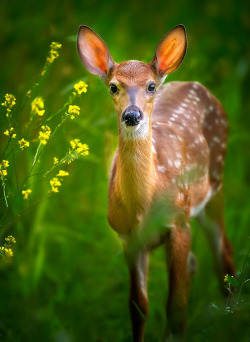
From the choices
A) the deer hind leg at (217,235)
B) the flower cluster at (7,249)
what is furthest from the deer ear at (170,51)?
the flower cluster at (7,249)

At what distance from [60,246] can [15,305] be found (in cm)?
85

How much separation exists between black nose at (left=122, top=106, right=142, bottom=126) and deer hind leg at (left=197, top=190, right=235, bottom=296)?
1.45 m

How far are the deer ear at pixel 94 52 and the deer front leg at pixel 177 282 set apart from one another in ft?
3.09

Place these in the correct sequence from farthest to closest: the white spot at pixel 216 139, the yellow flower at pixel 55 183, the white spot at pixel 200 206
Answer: the white spot at pixel 216 139 → the white spot at pixel 200 206 → the yellow flower at pixel 55 183

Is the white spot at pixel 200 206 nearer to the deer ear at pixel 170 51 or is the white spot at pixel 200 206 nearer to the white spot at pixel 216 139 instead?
the white spot at pixel 216 139

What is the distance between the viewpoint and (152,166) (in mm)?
4035

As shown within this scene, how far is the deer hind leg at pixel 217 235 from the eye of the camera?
495cm

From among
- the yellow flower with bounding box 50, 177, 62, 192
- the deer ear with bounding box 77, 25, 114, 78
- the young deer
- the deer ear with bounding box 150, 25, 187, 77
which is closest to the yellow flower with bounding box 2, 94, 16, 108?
the yellow flower with bounding box 50, 177, 62, 192

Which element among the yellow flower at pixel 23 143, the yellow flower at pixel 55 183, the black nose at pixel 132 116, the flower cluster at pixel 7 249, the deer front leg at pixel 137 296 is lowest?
the deer front leg at pixel 137 296

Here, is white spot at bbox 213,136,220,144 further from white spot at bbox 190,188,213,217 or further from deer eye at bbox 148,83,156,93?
deer eye at bbox 148,83,156,93

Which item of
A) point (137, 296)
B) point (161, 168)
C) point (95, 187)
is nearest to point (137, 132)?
point (161, 168)

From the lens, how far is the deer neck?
3.93m

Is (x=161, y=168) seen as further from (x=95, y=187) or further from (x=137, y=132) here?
(x=95, y=187)

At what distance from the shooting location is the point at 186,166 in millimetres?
4379
